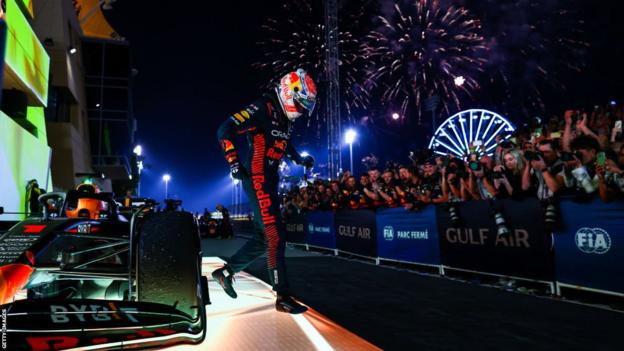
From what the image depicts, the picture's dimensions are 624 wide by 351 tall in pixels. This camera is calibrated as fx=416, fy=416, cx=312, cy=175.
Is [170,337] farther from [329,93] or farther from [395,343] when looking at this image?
[329,93]

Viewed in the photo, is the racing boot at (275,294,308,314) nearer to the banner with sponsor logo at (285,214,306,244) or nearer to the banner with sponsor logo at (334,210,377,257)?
the banner with sponsor logo at (334,210,377,257)

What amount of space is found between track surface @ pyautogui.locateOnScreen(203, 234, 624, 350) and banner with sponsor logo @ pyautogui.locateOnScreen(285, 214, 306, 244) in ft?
25.0

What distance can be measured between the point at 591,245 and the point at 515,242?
0.93m

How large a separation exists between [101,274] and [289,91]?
229cm

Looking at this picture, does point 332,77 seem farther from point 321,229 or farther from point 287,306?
point 287,306

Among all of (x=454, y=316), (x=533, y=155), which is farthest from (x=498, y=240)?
(x=454, y=316)

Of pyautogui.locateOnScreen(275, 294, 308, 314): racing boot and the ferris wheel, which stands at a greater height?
the ferris wheel

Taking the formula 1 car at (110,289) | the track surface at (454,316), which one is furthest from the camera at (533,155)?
the formula 1 car at (110,289)

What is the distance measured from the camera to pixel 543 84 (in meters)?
37.8

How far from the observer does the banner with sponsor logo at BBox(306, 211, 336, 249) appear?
36.0 ft

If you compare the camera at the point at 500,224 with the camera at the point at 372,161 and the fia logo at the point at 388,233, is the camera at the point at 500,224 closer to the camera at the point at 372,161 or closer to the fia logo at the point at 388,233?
the fia logo at the point at 388,233

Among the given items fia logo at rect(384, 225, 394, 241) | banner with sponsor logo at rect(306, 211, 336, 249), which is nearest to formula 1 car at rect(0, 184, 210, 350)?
fia logo at rect(384, 225, 394, 241)

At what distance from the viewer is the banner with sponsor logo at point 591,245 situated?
416 centimetres

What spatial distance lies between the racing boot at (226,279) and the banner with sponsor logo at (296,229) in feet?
31.4
